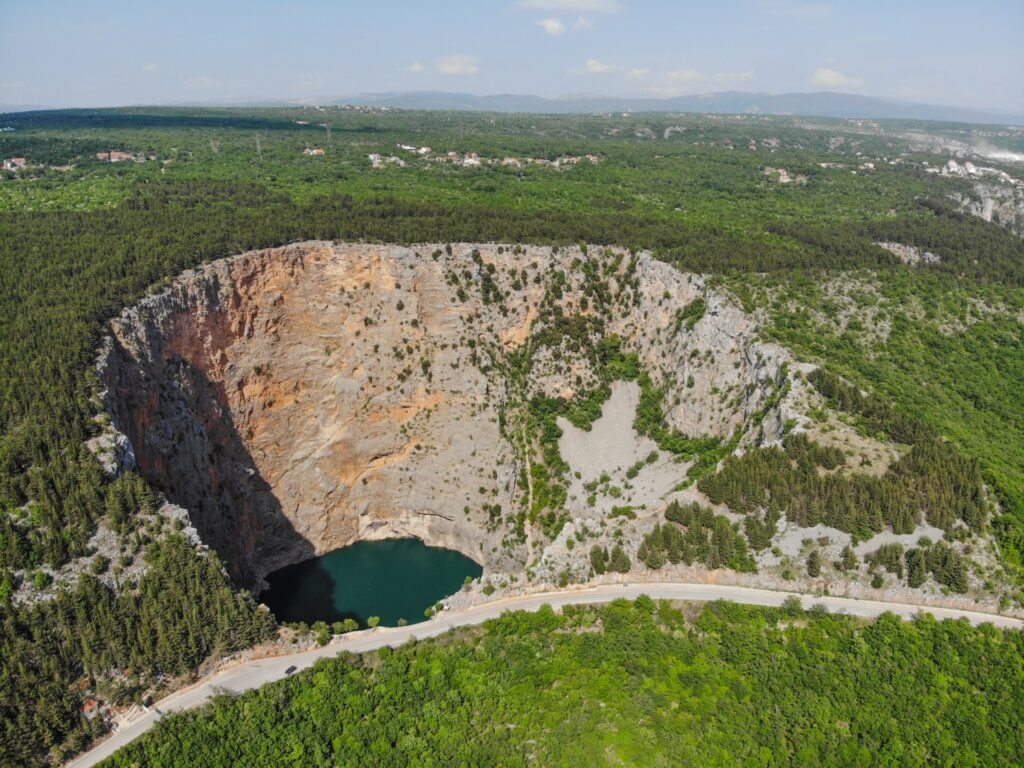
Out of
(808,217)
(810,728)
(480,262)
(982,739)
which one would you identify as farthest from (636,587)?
(808,217)

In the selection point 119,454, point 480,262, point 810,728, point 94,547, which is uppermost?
point 480,262

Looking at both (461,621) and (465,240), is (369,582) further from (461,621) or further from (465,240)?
(465,240)

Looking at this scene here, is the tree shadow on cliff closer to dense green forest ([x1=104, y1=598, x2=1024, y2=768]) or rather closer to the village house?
dense green forest ([x1=104, y1=598, x2=1024, y2=768])

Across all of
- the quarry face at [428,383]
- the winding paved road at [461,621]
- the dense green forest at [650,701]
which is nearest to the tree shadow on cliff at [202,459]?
the quarry face at [428,383]

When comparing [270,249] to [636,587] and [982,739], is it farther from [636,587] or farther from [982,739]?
[982,739]

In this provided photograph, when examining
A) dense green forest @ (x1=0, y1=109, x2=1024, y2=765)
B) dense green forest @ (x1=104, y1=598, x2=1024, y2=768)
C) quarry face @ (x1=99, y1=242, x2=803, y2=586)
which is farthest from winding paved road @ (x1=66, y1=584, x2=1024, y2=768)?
quarry face @ (x1=99, y1=242, x2=803, y2=586)

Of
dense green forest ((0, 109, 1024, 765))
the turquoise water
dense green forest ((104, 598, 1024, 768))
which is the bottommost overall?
the turquoise water

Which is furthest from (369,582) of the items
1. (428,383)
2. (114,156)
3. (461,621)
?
(114,156)
